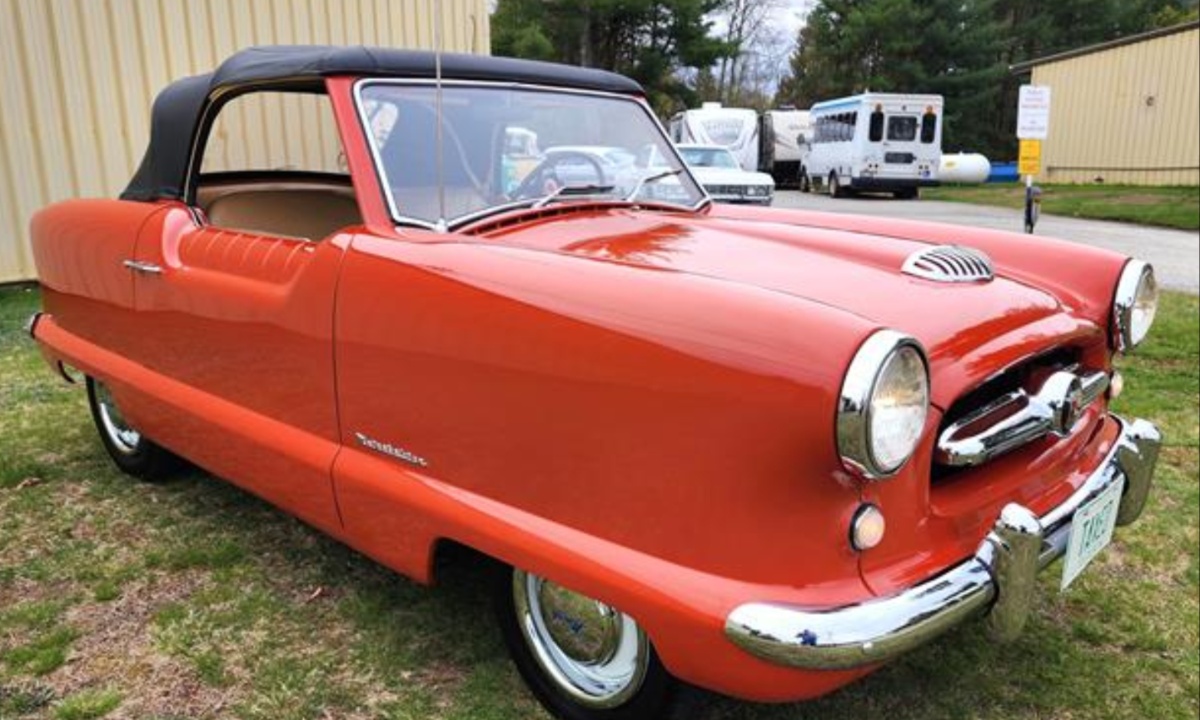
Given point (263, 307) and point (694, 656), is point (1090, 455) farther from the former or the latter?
point (263, 307)

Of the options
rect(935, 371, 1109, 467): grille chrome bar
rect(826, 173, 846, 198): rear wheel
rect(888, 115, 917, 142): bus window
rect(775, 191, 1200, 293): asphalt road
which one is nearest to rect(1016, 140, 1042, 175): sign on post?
rect(775, 191, 1200, 293): asphalt road

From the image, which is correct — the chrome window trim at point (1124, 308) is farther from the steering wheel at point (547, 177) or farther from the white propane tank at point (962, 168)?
the white propane tank at point (962, 168)

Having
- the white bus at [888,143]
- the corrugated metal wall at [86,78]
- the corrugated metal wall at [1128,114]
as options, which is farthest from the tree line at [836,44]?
the corrugated metal wall at [86,78]

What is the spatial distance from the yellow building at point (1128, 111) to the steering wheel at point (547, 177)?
85.1ft

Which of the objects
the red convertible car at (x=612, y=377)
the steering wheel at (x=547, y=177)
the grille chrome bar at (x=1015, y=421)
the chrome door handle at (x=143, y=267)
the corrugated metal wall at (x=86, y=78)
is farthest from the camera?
the corrugated metal wall at (x=86, y=78)

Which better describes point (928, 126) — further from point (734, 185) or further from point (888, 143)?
point (734, 185)

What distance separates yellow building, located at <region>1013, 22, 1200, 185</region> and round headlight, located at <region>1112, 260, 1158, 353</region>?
25.4 m

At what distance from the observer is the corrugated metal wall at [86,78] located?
24.2 feet

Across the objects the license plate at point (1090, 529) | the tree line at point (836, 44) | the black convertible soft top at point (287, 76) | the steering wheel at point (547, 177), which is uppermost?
the tree line at point (836, 44)

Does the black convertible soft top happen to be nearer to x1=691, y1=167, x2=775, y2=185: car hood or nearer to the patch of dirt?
the patch of dirt

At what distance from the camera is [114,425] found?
12.2ft

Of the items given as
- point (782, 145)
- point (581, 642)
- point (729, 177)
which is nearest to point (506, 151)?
point (581, 642)

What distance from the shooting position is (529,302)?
76.6 inches

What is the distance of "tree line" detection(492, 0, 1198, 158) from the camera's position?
101ft
